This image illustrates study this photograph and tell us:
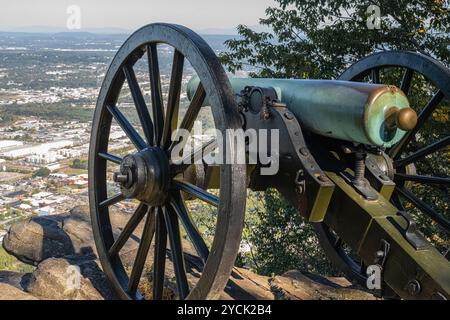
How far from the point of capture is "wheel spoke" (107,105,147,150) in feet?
12.4

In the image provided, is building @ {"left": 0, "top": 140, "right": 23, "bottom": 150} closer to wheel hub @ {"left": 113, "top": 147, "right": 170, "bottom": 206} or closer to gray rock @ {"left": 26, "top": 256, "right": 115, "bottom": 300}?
gray rock @ {"left": 26, "top": 256, "right": 115, "bottom": 300}

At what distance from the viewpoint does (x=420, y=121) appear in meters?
4.10

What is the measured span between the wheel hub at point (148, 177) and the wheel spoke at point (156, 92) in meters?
0.15

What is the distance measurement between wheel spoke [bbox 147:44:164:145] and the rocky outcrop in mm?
1172

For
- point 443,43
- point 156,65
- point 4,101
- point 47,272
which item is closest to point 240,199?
point 156,65

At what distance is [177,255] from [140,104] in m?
1.14

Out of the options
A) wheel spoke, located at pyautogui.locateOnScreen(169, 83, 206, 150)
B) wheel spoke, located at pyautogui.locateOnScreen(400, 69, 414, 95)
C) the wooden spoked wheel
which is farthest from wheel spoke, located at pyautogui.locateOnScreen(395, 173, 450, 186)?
wheel spoke, located at pyautogui.locateOnScreen(169, 83, 206, 150)

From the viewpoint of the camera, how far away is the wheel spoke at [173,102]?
10.7ft

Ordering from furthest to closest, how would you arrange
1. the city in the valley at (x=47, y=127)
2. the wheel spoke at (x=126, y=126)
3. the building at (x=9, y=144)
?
the building at (x=9, y=144) → the city in the valley at (x=47, y=127) → the wheel spoke at (x=126, y=126)

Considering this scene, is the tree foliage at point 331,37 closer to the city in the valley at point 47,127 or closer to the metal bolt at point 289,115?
the city in the valley at point 47,127

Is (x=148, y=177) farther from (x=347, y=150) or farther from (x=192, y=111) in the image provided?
(x=347, y=150)

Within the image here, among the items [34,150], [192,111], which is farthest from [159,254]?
[34,150]

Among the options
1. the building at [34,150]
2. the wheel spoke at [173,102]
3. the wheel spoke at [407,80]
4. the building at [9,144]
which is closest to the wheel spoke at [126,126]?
the wheel spoke at [173,102]

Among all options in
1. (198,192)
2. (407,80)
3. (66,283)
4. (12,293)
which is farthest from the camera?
(407,80)
